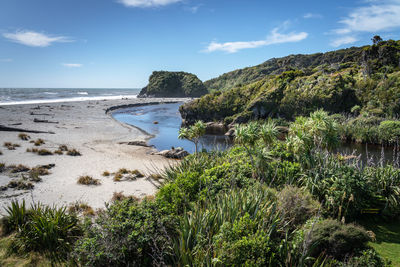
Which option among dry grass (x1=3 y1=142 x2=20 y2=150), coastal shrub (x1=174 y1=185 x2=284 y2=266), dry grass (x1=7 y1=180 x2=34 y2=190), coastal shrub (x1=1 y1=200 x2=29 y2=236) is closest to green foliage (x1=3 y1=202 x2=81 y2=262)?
coastal shrub (x1=1 y1=200 x2=29 y2=236)

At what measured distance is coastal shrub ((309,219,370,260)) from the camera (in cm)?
666

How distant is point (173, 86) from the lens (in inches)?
6747

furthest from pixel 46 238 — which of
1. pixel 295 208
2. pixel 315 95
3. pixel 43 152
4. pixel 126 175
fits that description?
pixel 315 95

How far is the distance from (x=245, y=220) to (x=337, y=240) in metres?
2.90

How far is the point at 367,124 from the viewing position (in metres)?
29.8

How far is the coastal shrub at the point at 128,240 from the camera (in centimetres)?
606

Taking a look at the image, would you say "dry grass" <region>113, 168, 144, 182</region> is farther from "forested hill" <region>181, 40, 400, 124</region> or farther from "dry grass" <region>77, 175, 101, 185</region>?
"forested hill" <region>181, 40, 400, 124</region>

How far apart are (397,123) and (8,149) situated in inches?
1653

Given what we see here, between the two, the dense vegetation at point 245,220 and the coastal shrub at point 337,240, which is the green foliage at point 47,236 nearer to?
the dense vegetation at point 245,220

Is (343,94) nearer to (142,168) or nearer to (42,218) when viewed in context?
(142,168)

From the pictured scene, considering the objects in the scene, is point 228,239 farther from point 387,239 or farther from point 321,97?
point 321,97

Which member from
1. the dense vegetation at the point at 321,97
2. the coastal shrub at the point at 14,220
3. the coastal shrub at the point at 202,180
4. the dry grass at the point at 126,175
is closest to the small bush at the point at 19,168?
the dry grass at the point at 126,175

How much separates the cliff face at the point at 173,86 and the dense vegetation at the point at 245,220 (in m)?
152

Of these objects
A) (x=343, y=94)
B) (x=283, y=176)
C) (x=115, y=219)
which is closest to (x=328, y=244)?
(x=283, y=176)
